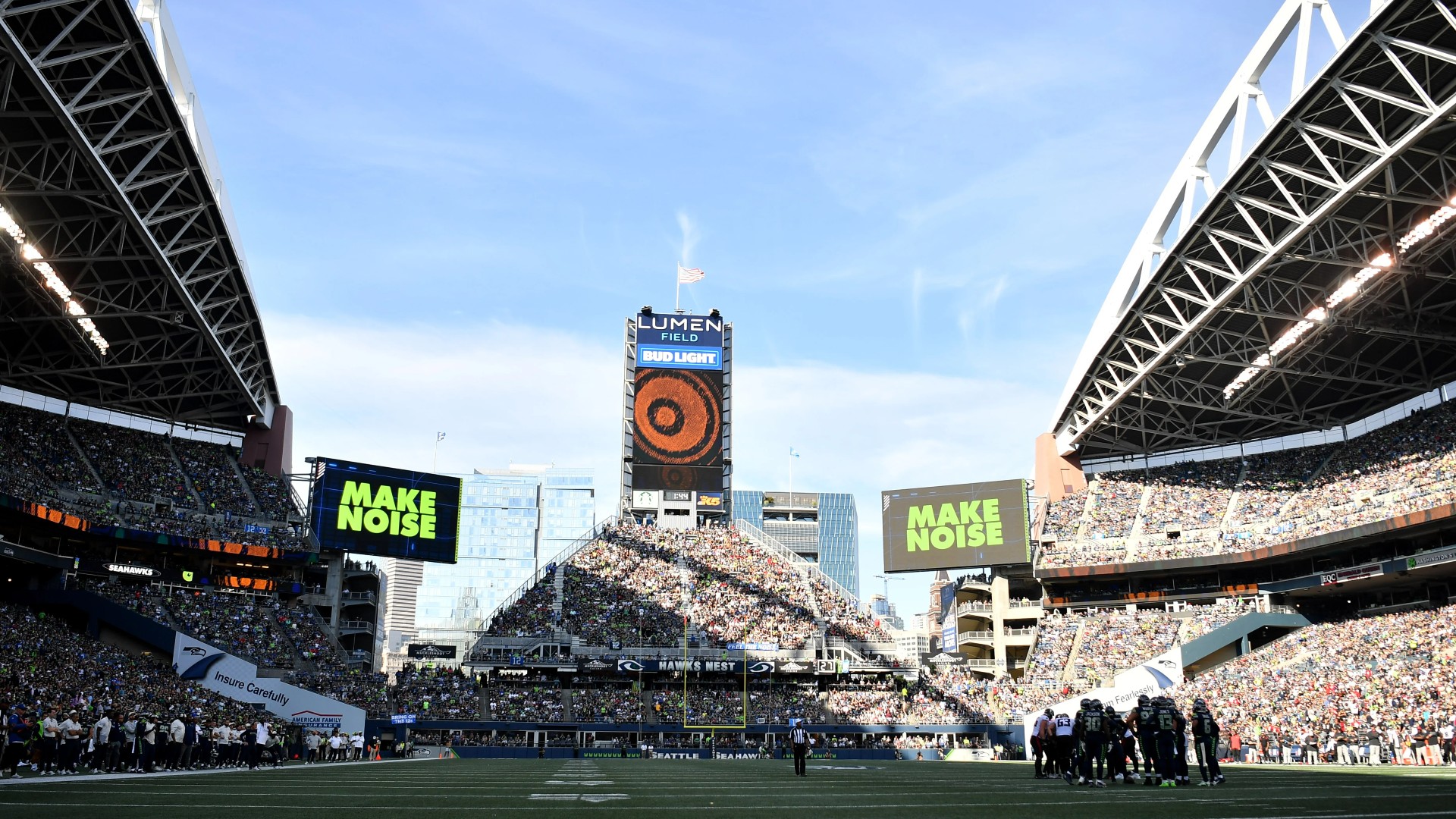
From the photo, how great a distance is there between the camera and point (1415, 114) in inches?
1276

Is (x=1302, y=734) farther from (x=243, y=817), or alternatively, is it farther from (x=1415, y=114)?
(x=243, y=817)

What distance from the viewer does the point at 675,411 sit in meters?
70.8

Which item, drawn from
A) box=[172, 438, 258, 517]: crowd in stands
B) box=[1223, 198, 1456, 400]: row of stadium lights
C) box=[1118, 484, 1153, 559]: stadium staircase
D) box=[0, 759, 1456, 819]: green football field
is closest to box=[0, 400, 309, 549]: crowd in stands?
box=[172, 438, 258, 517]: crowd in stands

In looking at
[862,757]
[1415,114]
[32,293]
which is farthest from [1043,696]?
[32,293]

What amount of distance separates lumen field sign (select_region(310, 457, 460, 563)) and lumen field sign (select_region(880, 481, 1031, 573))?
88.0 feet

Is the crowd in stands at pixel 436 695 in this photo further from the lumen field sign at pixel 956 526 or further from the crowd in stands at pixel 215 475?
the lumen field sign at pixel 956 526

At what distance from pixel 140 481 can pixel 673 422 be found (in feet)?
103

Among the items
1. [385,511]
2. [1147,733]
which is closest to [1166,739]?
[1147,733]

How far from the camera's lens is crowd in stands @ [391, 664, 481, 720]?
2143 inches

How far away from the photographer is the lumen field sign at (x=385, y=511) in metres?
58.8

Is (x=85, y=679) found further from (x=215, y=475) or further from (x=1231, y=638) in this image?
(x=1231, y=638)

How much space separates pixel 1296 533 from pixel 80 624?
191ft

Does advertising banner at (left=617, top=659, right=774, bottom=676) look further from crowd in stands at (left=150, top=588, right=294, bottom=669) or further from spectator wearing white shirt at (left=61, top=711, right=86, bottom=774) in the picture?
spectator wearing white shirt at (left=61, top=711, right=86, bottom=774)

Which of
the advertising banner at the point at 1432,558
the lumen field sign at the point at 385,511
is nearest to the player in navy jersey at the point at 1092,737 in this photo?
the advertising banner at the point at 1432,558
